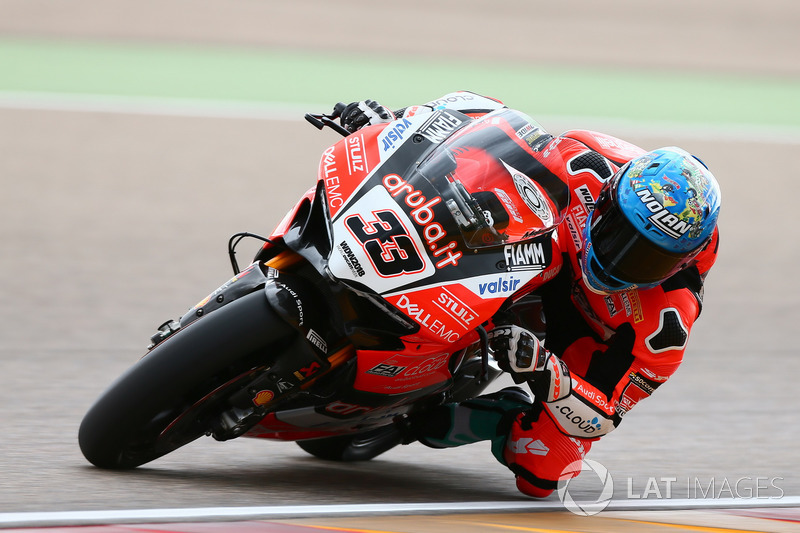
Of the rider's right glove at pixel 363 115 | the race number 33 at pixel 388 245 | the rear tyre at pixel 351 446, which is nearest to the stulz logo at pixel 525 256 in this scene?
the race number 33 at pixel 388 245

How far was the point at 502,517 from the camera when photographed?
3.84 metres

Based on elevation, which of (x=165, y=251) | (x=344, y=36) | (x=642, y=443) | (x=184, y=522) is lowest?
(x=344, y=36)

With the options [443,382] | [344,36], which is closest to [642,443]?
[443,382]

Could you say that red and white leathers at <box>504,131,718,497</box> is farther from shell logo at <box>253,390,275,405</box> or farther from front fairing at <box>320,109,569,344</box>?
shell logo at <box>253,390,275,405</box>

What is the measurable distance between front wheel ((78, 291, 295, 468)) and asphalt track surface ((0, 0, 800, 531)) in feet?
0.74

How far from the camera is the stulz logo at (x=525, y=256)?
136 inches

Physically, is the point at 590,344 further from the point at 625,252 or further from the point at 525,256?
the point at 525,256

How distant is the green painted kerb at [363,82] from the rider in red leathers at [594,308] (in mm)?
8945

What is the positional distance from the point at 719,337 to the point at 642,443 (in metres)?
2.50

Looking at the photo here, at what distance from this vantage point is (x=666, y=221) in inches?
144

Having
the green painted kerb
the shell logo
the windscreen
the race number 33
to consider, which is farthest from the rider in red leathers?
the green painted kerb

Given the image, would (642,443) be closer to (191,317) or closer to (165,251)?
(191,317)

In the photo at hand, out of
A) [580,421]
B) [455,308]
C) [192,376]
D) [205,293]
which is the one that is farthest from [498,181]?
[205,293]

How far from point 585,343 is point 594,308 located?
199mm
